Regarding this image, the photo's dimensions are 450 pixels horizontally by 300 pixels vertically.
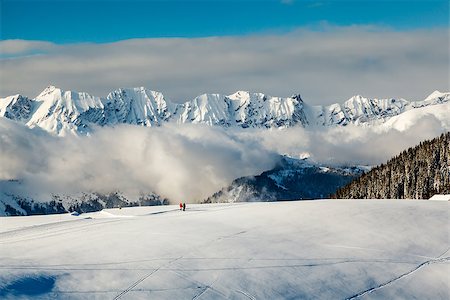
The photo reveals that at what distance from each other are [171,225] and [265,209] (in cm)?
1531

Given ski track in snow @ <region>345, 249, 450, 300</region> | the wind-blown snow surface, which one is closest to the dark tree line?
the wind-blown snow surface

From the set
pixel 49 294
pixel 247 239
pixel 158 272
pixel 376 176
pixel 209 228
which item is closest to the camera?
pixel 49 294

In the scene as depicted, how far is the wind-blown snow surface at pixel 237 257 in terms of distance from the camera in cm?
3497

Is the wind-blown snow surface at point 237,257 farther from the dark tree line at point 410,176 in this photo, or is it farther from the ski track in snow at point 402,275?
the dark tree line at point 410,176

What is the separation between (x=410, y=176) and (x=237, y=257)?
143123mm

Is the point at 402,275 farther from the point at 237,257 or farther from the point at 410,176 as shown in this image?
the point at 410,176

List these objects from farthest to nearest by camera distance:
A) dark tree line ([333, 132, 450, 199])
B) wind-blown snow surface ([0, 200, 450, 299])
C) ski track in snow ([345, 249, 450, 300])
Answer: dark tree line ([333, 132, 450, 199]) < ski track in snow ([345, 249, 450, 300]) < wind-blown snow surface ([0, 200, 450, 299])

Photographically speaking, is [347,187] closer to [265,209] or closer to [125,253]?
[265,209]

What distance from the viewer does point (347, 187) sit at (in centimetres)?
19025

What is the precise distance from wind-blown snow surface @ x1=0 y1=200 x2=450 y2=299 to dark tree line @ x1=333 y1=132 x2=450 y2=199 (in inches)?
4512

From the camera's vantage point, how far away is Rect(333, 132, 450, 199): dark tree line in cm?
17000

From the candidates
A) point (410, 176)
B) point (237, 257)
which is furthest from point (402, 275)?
point (410, 176)

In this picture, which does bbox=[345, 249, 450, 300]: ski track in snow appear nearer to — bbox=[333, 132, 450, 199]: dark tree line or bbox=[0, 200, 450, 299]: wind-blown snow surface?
bbox=[0, 200, 450, 299]: wind-blown snow surface

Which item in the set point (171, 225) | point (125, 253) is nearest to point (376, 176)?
point (171, 225)
